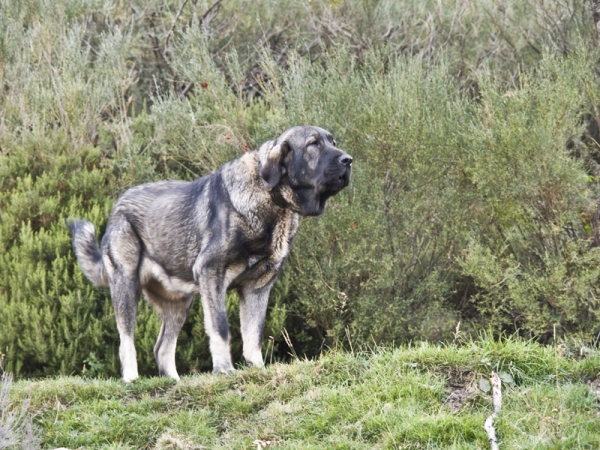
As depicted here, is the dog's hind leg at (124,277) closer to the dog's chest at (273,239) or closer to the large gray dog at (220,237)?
the large gray dog at (220,237)

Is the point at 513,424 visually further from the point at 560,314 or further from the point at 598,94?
the point at 598,94

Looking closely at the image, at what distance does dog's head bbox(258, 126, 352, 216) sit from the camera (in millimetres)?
7225

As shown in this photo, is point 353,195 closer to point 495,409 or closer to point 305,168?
point 305,168

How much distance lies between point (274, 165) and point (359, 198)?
9.69 ft

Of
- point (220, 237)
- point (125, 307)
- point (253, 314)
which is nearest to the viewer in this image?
point (220, 237)

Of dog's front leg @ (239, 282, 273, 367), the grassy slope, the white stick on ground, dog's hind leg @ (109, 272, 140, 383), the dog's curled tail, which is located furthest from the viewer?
the dog's curled tail

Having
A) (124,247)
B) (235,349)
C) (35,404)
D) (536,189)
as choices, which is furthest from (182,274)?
(536,189)

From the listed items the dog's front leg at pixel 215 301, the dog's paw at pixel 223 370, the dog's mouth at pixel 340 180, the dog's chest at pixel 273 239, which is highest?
the dog's mouth at pixel 340 180

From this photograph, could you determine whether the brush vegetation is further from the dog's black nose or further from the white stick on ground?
the white stick on ground

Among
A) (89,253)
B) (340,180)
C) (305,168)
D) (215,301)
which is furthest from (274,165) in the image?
(89,253)

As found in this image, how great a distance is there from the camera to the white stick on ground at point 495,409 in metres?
5.07

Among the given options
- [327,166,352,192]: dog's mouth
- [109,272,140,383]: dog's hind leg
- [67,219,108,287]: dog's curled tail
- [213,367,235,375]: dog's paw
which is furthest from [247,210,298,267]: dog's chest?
[67,219,108,287]: dog's curled tail

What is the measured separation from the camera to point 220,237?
7.31 m

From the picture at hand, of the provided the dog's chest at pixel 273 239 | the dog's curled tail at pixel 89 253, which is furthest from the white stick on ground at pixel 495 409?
the dog's curled tail at pixel 89 253
